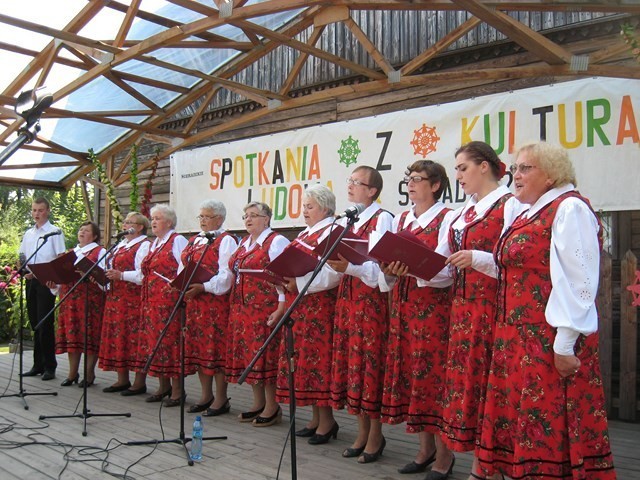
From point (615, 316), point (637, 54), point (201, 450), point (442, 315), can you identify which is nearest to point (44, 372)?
point (201, 450)

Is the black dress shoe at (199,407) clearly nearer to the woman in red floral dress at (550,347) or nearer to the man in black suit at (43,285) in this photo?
the man in black suit at (43,285)

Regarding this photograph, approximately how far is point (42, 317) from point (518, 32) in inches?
207

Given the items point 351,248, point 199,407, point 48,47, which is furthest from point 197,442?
point 48,47

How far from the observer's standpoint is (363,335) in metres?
3.60

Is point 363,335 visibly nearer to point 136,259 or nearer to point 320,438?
point 320,438

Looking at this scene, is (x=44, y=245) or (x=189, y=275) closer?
(x=189, y=275)

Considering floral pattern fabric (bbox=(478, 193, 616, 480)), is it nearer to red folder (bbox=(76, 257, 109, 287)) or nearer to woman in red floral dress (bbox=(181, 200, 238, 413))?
woman in red floral dress (bbox=(181, 200, 238, 413))

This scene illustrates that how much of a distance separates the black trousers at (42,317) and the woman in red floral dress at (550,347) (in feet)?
17.4

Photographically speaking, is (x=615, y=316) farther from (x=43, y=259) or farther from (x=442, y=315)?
(x=43, y=259)

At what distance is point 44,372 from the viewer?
6.68 meters

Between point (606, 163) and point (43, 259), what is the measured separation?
5356mm

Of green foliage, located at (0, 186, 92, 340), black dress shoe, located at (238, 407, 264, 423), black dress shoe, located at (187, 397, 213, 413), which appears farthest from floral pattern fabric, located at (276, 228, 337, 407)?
green foliage, located at (0, 186, 92, 340)

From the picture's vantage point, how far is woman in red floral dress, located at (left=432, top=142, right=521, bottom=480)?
280cm

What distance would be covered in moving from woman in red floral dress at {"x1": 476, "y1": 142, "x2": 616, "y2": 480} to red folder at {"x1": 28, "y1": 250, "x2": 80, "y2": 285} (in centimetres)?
396
